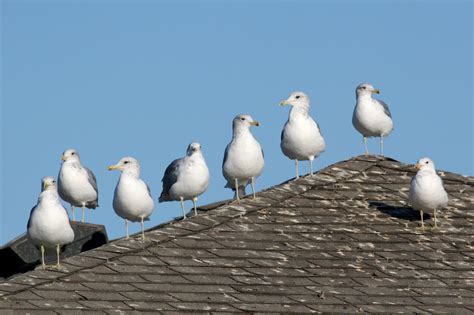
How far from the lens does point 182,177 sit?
2427cm

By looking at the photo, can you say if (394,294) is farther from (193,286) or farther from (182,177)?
(182,177)

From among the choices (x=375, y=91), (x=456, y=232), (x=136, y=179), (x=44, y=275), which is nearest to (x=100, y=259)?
(x=44, y=275)

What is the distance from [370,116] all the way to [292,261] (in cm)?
609

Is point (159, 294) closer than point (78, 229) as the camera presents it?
Yes

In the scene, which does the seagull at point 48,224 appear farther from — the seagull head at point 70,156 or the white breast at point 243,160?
the seagull head at point 70,156

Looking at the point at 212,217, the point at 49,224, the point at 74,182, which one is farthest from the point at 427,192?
the point at 74,182

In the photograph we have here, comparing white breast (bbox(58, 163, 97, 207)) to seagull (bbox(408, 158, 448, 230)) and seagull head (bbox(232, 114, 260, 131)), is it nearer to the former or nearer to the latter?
seagull head (bbox(232, 114, 260, 131))

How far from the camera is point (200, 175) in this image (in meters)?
24.3

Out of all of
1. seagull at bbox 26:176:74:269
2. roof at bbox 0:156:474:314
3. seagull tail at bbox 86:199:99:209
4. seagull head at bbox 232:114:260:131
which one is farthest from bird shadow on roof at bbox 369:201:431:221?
seagull tail at bbox 86:199:99:209

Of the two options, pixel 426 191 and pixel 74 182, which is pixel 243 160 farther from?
pixel 74 182

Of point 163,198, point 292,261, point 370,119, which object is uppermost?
point 370,119

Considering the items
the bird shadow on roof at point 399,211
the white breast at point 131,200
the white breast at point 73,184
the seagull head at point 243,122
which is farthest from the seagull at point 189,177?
the bird shadow on roof at point 399,211

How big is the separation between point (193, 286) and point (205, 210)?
454 centimetres

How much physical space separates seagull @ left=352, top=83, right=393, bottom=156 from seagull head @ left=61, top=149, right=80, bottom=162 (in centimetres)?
456
